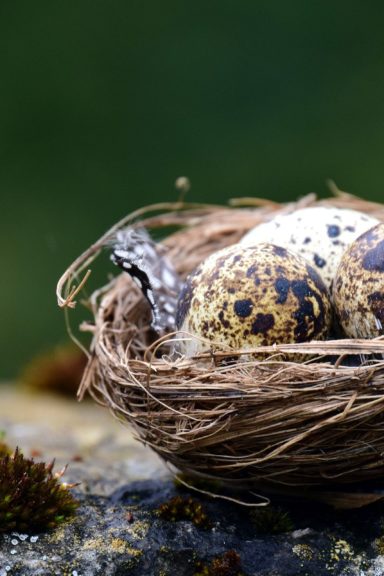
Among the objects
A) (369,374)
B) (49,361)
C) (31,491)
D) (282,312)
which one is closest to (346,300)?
(282,312)

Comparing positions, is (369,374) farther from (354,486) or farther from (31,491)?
(31,491)

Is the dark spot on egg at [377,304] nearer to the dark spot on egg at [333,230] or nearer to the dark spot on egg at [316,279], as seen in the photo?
the dark spot on egg at [316,279]

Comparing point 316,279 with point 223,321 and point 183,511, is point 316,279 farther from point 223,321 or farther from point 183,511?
point 183,511

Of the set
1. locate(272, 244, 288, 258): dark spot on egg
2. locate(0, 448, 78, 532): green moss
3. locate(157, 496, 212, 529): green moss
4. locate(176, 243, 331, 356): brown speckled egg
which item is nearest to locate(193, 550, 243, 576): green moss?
locate(157, 496, 212, 529): green moss

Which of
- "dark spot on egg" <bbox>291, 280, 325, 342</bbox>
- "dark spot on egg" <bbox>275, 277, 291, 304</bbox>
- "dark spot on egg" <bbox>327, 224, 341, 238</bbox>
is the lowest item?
"dark spot on egg" <bbox>291, 280, 325, 342</bbox>

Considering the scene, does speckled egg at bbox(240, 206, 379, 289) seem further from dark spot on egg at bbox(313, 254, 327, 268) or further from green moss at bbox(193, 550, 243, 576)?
green moss at bbox(193, 550, 243, 576)

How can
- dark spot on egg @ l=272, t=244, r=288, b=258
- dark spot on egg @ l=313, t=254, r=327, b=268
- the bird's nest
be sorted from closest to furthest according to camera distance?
the bird's nest, dark spot on egg @ l=272, t=244, r=288, b=258, dark spot on egg @ l=313, t=254, r=327, b=268

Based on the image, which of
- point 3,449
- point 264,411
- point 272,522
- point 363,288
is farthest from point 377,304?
point 3,449

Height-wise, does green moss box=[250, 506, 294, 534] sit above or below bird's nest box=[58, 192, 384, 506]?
below

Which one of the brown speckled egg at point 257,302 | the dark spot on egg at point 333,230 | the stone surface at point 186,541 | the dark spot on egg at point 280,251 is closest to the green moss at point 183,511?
the stone surface at point 186,541
